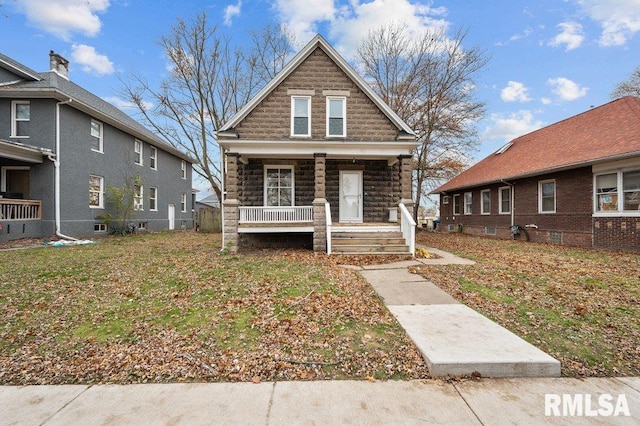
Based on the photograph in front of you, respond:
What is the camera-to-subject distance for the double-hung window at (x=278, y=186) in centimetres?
1224

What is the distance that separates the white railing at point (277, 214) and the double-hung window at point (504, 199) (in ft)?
38.2

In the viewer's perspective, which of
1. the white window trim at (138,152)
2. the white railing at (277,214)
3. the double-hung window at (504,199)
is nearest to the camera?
the white railing at (277,214)

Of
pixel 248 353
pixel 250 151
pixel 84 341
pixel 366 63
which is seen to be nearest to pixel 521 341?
pixel 248 353

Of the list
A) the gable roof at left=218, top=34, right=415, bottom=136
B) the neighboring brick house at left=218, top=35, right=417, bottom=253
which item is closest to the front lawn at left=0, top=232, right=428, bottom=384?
the neighboring brick house at left=218, top=35, right=417, bottom=253

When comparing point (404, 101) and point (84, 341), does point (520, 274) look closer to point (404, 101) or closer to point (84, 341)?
point (84, 341)

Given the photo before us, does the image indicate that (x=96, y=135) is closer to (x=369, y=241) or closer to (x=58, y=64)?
(x=58, y=64)

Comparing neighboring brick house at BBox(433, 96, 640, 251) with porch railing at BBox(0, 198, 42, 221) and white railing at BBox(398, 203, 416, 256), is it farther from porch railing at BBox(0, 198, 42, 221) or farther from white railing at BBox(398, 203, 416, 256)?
porch railing at BBox(0, 198, 42, 221)

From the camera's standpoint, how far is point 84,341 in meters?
3.56

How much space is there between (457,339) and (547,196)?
13.2 metres

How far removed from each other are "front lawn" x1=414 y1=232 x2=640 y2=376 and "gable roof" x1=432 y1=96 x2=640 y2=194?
4.23 m

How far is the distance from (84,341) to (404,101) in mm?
22351

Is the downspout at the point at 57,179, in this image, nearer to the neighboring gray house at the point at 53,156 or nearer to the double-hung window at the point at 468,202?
the neighboring gray house at the point at 53,156

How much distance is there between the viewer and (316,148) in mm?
10273

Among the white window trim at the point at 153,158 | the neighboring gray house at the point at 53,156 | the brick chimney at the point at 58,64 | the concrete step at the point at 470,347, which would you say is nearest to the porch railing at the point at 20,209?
the neighboring gray house at the point at 53,156
